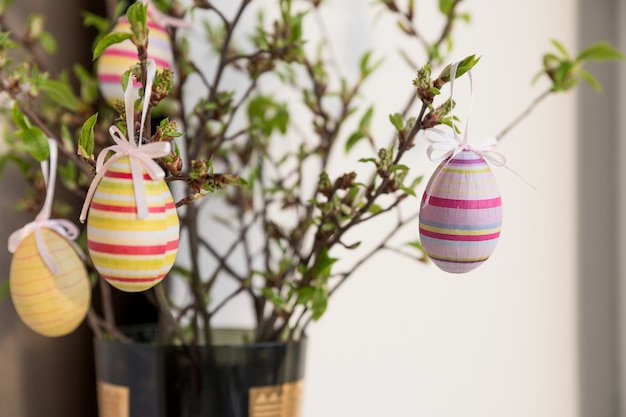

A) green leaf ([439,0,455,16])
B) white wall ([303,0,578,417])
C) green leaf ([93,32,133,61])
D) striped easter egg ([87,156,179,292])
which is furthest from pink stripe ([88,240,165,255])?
white wall ([303,0,578,417])

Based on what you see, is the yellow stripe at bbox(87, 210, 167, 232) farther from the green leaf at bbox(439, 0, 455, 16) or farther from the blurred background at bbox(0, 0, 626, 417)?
the blurred background at bbox(0, 0, 626, 417)

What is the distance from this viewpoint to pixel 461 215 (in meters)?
0.38

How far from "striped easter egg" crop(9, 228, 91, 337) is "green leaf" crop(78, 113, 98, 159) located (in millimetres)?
148

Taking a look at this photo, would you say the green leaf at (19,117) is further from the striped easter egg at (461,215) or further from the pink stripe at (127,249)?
the striped easter egg at (461,215)

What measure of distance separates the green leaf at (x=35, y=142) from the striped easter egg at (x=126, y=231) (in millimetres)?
149

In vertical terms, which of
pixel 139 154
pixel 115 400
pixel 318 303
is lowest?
pixel 115 400

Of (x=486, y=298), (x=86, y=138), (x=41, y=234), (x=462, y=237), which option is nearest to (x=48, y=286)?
(x=41, y=234)

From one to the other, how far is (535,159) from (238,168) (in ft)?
1.25

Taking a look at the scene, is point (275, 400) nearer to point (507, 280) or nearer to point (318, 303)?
point (318, 303)

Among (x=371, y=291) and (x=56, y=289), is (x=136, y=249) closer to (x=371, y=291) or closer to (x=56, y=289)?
(x=56, y=289)

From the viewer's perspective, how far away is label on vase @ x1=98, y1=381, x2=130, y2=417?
613 mm

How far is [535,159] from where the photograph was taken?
815 millimetres

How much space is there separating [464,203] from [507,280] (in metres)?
0.48

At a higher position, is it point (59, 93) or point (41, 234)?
point (59, 93)
